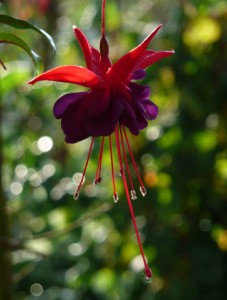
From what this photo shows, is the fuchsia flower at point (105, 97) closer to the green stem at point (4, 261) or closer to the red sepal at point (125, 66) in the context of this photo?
the red sepal at point (125, 66)

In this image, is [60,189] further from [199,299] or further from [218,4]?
[218,4]

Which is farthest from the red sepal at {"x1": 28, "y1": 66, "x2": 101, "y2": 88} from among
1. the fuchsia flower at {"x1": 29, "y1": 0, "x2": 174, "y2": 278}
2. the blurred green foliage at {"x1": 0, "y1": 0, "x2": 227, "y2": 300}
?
the blurred green foliage at {"x1": 0, "y1": 0, "x2": 227, "y2": 300}

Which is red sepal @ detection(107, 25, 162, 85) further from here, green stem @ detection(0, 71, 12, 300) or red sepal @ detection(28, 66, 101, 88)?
green stem @ detection(0, 71, 12, 300)

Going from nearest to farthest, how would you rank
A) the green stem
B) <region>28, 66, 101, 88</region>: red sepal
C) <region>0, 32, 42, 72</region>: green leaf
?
<region>28, 66, 101, 88</region>: red sepal → <region>0, 32, 42, 72</region>: green leaf → the green stem

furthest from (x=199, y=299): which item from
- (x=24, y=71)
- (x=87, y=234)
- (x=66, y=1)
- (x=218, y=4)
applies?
(x=66, y=1)

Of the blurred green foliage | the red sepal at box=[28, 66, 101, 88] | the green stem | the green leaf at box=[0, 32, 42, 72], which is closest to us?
the red sepal at box=[28, 66, 101, 88]

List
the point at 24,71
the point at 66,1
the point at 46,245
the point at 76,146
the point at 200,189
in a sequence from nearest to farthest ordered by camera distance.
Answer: the point at 24,71
the point at 200,189
the point at 46,245
the point at 76,146
the point at 66,1

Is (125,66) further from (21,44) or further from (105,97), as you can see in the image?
(21,44)

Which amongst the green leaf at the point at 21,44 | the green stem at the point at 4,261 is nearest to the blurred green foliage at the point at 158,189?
the green stem at the point at 4,261
